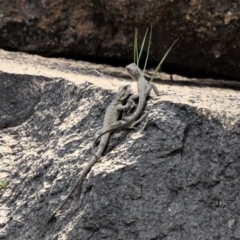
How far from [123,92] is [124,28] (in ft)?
5.77

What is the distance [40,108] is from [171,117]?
1377 millimetres

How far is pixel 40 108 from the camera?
16.9 ft

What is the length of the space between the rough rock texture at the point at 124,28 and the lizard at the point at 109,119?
152 cm

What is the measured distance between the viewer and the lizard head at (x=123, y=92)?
4.34 meters

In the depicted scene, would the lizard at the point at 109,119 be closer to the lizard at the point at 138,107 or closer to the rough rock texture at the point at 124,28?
the lizard at the point at 138,107

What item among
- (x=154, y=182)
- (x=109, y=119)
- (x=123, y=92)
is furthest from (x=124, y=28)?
(x=154, y=182)

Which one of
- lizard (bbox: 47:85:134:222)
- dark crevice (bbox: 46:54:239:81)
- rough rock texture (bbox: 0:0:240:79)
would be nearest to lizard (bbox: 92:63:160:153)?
lizard (bbox: 47:85:134:222)

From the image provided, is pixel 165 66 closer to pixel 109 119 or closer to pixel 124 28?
pixel 124 28

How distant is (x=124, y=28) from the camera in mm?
6055

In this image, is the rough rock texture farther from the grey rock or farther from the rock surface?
the grey rock

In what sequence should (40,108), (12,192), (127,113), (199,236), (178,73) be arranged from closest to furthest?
(199,236) < (127,113) < (12,192) < (40,108) < (178,73)

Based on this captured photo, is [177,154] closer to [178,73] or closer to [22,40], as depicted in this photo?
[178,73]

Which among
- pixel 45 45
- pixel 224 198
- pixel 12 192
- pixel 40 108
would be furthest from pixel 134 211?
pixel 45 45

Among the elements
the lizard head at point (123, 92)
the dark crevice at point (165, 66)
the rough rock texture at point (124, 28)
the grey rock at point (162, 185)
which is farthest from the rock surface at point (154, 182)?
the dark crevice at point (165, 66)
